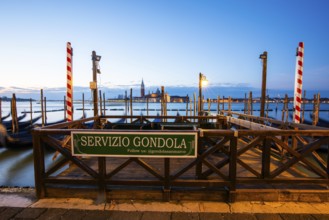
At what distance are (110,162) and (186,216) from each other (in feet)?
8.35

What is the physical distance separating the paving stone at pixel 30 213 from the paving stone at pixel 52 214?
0.09 m

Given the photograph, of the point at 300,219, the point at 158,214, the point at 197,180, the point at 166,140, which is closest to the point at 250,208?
the point at 300,219

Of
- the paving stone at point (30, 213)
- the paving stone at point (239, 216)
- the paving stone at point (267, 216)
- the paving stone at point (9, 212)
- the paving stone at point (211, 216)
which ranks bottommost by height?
the paving stone at point (9, 212)

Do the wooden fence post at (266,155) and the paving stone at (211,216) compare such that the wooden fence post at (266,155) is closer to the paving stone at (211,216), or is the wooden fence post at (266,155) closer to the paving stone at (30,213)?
the paving stone at (211,216)

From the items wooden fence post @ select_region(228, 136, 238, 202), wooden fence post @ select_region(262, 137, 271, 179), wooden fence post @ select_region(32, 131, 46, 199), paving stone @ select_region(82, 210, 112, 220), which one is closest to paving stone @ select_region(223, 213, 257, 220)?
wooden fence post @ select_region(228, 136, 238, 202)

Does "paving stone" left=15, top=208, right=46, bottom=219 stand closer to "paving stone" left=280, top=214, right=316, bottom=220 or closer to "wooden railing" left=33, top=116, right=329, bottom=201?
"wooden railing" left=33, top=116, right=329, bottom=201

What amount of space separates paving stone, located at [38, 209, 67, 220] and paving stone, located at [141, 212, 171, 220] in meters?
1.27

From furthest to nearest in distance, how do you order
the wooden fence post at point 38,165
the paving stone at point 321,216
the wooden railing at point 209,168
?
the wooden fence post at point 38,165, the wooden railing at point 209,168, the paving stone at point 321,216

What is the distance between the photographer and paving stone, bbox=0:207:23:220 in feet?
10.1

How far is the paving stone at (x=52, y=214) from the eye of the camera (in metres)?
3.04

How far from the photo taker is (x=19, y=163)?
896 centimetres

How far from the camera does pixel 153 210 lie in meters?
3.24

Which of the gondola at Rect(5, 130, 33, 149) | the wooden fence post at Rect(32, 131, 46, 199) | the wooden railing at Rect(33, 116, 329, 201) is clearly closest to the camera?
the wooden railing at Rect(33, 116, 329, 201)

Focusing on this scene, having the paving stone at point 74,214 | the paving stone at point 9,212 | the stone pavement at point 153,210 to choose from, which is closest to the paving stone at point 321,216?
the stone pavement at point 153,210
